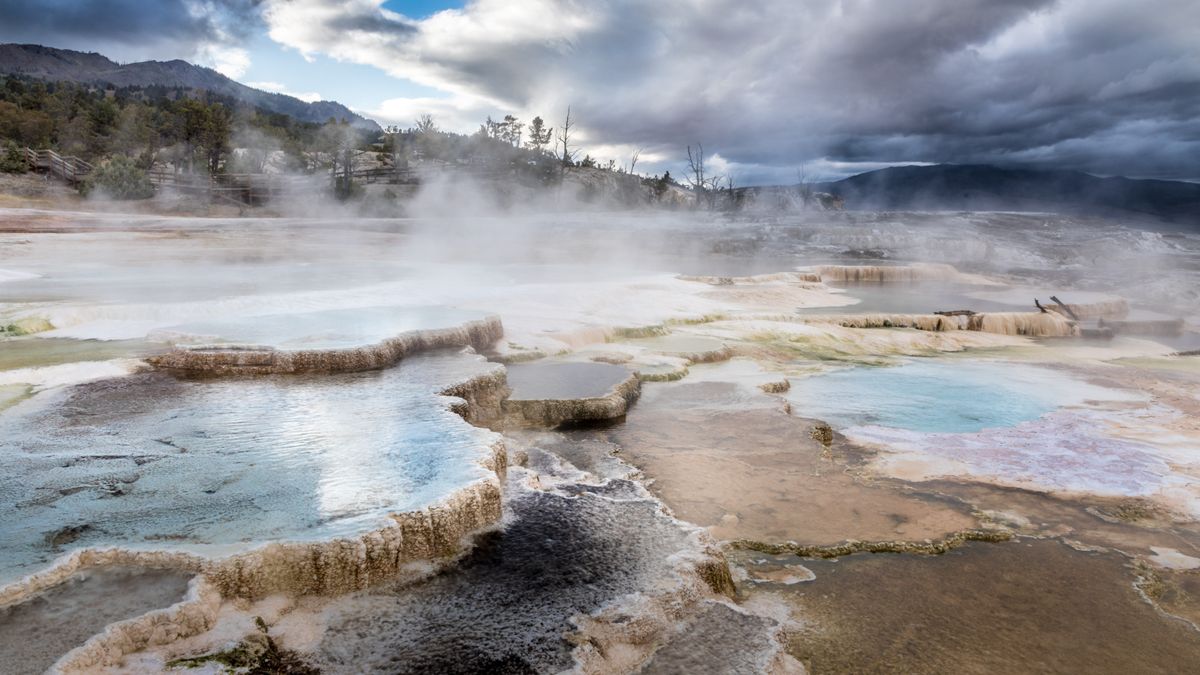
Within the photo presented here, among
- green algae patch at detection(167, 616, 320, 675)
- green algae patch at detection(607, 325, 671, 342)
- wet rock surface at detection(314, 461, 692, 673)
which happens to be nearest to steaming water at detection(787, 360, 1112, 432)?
green algae patch at detection(607, 325, 671, 342)

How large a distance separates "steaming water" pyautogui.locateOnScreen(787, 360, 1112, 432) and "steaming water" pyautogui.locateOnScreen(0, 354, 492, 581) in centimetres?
304

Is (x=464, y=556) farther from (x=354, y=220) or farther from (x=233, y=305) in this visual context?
(x=354, y=220)

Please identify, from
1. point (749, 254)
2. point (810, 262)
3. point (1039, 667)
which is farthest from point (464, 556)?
point (749, 254)

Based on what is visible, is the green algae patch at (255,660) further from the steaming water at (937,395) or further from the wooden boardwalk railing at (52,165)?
the wooden boardwalk railing at (52,165)

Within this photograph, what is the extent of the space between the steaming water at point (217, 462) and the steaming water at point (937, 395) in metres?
3.04

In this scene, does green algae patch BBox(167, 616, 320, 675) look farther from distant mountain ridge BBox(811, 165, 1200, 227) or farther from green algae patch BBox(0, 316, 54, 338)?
distant mountain ridge BBox(811, 165, 1200, 227)

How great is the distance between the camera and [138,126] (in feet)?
79.4

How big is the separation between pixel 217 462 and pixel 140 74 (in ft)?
Result: 412

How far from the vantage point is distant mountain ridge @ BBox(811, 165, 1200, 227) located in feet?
220

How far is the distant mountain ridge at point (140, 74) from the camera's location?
278 feet

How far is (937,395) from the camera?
594cm

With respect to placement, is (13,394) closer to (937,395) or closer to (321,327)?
(321,327)

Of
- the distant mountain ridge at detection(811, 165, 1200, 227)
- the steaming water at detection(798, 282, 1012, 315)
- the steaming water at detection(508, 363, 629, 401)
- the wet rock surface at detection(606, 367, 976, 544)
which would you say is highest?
the distant mountain ridge at detection(811, 165, 1200, 227)

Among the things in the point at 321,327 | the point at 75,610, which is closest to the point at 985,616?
the point at 75,610
